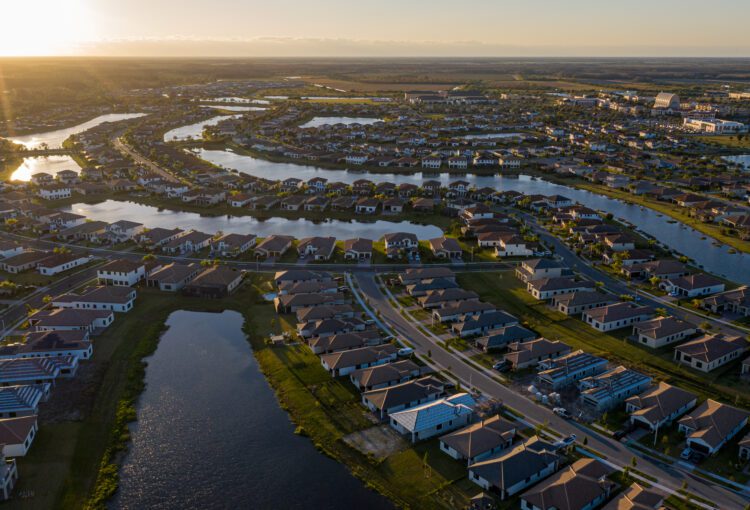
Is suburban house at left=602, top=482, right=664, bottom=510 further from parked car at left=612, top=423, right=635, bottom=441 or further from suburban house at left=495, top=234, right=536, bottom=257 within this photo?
suburban house at left=495, top=234, right=536, bottom=257

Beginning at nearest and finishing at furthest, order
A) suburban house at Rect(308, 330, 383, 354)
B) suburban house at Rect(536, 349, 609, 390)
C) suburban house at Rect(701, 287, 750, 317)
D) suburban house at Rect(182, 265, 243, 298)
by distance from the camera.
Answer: suburban house at Rect(536, 349, 609, 390), suburban house at Rect(308, 330, 383, 354), suburban house at Rect(701, 287, 750, 317), suburban house at Rect(182, 265, 243, 298)

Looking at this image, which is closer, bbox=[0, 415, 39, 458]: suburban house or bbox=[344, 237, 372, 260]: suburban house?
bbox=[0, 415, 39, 458]: suburban house

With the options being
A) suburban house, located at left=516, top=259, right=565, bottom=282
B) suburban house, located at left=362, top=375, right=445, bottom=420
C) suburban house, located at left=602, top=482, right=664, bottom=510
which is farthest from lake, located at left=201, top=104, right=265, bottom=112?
suburban house, located at left=602, top=482, right=664, bottom=510

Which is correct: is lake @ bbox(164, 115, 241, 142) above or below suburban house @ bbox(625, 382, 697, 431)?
above

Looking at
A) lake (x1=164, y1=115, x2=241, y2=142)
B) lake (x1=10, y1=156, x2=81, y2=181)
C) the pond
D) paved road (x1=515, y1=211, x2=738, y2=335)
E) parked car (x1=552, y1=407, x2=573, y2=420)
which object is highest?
the pond

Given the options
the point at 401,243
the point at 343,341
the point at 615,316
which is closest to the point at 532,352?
the point at 615,316

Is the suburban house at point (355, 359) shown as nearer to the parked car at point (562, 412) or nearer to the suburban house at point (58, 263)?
the parked car at point (562, 412)

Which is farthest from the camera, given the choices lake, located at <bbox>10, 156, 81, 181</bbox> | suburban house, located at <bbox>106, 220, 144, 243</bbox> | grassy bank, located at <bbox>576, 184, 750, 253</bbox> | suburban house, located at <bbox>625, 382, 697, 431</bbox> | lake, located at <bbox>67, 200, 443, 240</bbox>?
lake, located at <bbox>10, 156, 81, 181</bbox>

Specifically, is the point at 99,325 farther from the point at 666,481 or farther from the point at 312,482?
the point at 666,481
